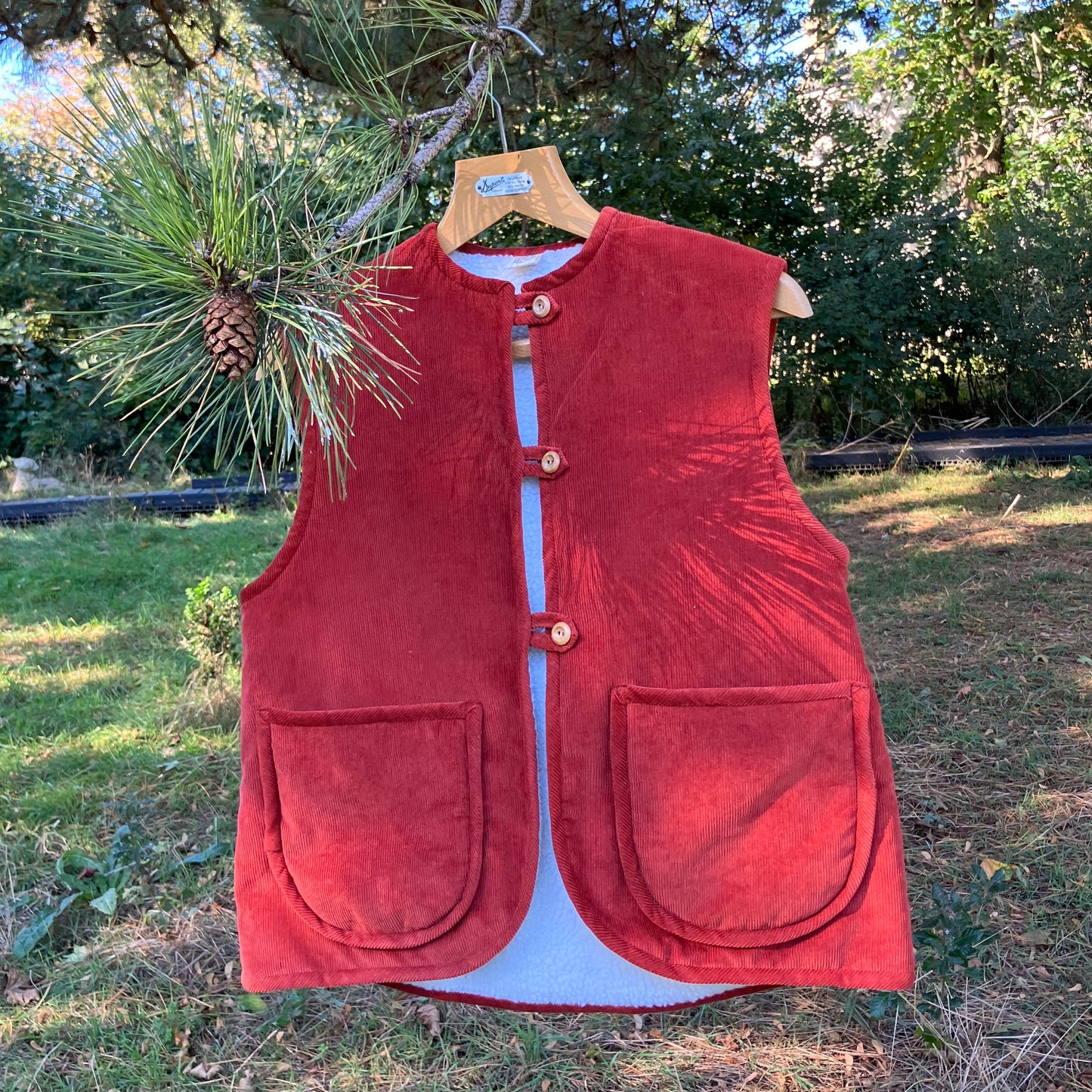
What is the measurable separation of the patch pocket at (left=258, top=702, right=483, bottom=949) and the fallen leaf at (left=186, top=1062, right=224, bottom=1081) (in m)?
0.63

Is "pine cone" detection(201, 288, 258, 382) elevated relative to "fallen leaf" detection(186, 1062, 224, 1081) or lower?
elevated

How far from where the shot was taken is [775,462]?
1.02 metres

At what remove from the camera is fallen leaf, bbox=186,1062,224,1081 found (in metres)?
1.41

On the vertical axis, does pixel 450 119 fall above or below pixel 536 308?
above

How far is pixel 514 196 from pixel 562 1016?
1226mm

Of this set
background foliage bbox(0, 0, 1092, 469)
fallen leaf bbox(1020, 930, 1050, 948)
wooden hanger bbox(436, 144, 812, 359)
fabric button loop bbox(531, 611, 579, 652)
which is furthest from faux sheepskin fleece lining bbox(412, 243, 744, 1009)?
background foliage bbox(0, 0, 1092, 469)

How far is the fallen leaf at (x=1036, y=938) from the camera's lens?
1.58 meters

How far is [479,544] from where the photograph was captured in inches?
42.0

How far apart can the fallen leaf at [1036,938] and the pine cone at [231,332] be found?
60.1 inches

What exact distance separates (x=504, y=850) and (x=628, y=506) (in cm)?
39

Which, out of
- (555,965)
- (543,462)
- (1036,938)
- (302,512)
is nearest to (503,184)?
(543,462)

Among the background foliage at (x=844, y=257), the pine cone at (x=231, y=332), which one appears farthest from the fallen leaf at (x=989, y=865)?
the background foliage at (x=844, y=257)

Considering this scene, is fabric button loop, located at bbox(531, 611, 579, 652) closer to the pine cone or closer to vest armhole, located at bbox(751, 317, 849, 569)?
vest armhole, located at bbox(751, 317, 849, 569)

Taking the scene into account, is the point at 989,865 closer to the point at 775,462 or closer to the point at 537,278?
the point at 775,462
